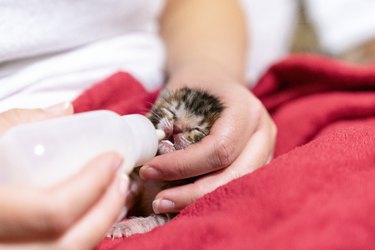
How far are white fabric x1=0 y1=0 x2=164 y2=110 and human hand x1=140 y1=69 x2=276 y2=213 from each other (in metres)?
0.25

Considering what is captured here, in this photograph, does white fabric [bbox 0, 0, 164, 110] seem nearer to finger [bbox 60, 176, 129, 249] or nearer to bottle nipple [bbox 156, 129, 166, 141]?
bottle nipple [bbox 156, 129, 166, 141]

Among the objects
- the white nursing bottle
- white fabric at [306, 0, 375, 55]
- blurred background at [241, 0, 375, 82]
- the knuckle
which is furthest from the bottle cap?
white fabric at [306, 0, 375, 55]

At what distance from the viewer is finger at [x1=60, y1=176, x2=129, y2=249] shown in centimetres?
57

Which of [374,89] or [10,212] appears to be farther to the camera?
[374,89]

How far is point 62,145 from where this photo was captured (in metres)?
0.59

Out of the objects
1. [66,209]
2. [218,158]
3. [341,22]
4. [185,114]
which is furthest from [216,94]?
[341,22]

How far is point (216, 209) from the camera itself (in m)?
0.69

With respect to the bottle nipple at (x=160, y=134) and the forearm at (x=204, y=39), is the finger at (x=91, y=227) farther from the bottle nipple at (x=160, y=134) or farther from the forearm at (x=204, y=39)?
the forearm at (x=204, y=39)

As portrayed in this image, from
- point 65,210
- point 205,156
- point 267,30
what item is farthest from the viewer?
point 267,30

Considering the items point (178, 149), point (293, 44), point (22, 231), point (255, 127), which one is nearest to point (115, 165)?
point (22, 231)

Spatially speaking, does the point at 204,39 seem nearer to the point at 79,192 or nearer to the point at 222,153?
the point at 222,153

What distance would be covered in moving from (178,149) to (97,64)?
29 centimetres

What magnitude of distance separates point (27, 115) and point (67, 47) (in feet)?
1.15

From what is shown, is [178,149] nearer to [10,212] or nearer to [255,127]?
[255,127]
